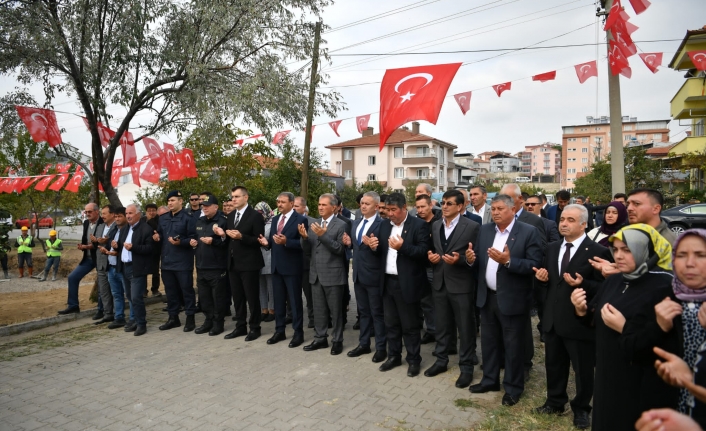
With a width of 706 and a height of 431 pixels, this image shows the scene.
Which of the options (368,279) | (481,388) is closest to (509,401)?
(481,388)

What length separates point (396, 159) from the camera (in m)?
59.9

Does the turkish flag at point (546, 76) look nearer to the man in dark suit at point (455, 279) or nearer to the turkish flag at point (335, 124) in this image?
the turkish flag at point (335, 124)

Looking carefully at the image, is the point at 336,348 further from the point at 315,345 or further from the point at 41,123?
the point at 41,123

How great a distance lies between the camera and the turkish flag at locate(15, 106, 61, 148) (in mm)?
8394

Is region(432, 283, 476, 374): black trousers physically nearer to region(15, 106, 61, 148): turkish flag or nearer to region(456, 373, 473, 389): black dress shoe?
region(456, 373, 473, 389): black dress shoe

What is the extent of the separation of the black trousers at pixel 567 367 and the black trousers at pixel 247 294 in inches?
170

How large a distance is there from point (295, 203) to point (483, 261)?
361 centimetres

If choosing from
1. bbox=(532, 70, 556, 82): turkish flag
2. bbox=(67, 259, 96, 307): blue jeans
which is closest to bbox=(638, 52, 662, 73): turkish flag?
bbox=(532, 70, 556, 82): turkish flag

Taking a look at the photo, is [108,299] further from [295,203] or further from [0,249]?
[295,203]

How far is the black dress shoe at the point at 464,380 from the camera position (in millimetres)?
5016

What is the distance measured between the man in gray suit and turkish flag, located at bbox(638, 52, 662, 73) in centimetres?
774

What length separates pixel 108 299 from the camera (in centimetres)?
813

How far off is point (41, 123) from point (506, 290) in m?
8.81

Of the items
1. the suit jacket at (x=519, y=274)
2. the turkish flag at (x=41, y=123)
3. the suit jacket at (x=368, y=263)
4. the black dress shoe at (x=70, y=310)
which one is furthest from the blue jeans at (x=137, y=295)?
the suit jacket at (x=519, y=274)
